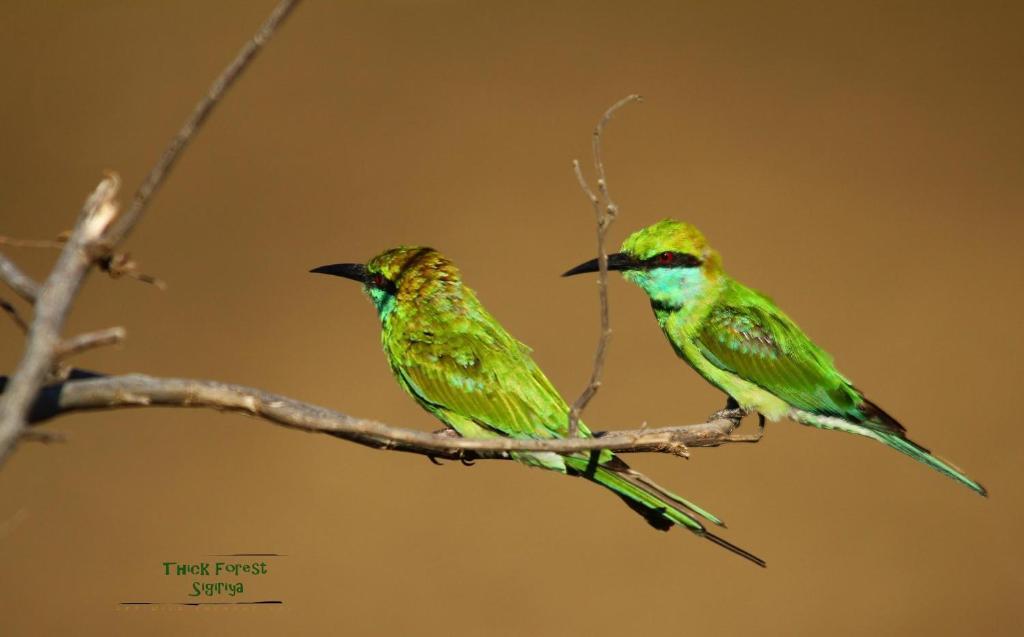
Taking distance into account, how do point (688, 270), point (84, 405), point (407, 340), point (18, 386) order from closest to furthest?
point (18, 386) → point (84, 405) → point (407, 340) → point (688, 270)

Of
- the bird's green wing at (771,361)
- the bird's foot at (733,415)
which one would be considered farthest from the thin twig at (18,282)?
the bird's foot at (733,415)

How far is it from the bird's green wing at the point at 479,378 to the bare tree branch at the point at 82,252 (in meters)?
0.97

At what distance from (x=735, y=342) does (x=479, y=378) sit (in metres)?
0.70

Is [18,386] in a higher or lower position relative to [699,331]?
lower

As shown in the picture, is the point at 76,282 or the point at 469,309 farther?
the point at 469,309

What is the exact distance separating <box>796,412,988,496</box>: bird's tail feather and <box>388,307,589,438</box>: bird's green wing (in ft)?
2.53

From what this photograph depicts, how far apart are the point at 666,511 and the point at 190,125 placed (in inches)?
40.0

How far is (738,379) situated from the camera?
2.32 metres

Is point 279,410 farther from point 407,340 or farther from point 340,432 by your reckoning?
point 407,340

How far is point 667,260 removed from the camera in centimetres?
224

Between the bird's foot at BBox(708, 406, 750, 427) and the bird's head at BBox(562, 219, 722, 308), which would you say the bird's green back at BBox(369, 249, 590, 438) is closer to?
the bird's head at BBox(562, 219, 722, 308)

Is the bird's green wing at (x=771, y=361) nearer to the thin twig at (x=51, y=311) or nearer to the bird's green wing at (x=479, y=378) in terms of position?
the bird's green wing at (x=479, y=378)

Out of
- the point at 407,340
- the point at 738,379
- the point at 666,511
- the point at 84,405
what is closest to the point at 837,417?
the point at 738,379

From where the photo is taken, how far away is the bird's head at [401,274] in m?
2.05
